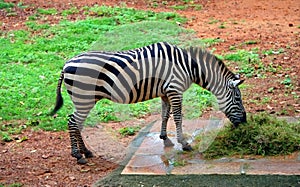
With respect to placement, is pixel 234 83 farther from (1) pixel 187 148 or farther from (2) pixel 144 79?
(2) pixel 144 79

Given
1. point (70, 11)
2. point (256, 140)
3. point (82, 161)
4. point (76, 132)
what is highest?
point (70, 11)

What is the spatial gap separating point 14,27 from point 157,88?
8.11 m

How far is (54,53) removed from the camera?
12367 millimetres

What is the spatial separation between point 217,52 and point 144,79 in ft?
16.2

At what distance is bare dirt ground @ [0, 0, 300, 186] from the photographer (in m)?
7.11

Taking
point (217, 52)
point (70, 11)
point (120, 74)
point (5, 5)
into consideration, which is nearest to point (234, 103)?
point (120, 74)

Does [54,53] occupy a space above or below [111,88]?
below

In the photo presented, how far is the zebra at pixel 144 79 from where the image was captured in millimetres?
7188

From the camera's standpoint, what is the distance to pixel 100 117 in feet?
29.8

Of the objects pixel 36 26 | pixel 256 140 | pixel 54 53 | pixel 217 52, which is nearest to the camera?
pixel 256 140

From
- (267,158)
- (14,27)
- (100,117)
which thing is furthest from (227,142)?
(14,27)

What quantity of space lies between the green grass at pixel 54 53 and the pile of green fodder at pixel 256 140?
65.3 inches

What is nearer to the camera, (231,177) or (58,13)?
(231,177)

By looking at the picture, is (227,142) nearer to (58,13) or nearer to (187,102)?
(187,102)
